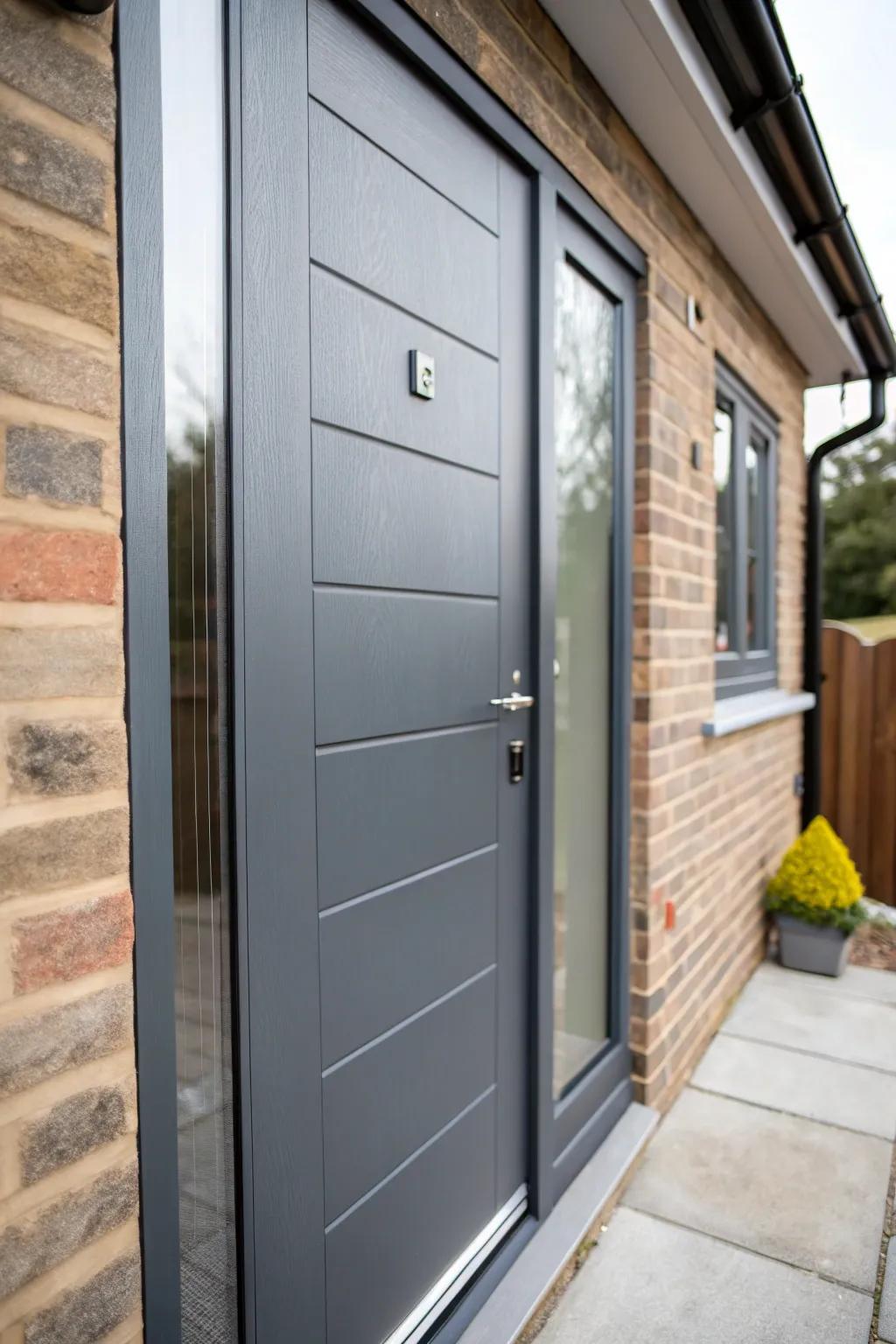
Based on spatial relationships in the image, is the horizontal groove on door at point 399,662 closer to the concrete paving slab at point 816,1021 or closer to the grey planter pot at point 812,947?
the concrete paving slab at point 816,1021

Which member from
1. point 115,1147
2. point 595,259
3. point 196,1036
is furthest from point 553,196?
point 115,1147

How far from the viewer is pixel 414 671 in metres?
1.60

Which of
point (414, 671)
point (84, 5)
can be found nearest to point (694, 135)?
point (414, 671)

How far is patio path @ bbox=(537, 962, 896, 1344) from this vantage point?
71.5 inches

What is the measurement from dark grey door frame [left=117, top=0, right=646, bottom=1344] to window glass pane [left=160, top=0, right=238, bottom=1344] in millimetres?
26

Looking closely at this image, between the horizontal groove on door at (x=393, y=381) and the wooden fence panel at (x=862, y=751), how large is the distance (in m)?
4.11

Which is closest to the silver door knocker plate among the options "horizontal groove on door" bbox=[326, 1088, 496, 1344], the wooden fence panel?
"horizontal groove on door" bbox=[326, 1088, 496, 1344]

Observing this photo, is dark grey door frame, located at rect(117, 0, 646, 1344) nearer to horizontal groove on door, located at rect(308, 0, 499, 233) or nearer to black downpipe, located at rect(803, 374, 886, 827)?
horizontal groove on door, located at rect(308, 0, 499, 233)

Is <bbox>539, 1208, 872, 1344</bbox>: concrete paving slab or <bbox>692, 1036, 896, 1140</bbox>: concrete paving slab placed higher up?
<bbox>539, 1208, 872, 1344</bbox>: concrete paving slab

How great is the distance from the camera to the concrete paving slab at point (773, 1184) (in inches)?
A: 80.8

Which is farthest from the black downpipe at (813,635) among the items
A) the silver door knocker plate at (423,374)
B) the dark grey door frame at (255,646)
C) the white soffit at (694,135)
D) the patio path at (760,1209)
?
the dark grey door frame at (255,646)

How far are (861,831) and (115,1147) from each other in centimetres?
510

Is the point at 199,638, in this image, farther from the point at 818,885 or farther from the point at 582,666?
the point at 818,885

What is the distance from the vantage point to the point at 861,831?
518 cm
